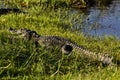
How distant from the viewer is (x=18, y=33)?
9.99 meters

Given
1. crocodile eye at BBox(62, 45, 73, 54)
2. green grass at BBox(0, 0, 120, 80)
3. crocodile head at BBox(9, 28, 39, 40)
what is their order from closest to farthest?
1. green grass at BBox(0, 0, 120, 80)
2. crocodile eye at BBox(62, 45, 73, 54)
3. crocodile head at BBox(9, 28, 39, 40)

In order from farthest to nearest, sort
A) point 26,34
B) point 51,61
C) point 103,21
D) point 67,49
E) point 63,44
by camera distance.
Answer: point 103,21
point 26,34
point 63,44
point 67,49
point 51,61

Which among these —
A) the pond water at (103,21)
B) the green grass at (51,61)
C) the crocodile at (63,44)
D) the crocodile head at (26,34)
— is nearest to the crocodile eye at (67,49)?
the crocodile at (63,44)

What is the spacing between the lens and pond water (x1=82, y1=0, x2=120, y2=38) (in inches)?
508

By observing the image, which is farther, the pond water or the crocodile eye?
the pond water

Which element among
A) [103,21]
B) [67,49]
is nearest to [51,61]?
[67,49]

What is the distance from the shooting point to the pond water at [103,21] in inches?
508

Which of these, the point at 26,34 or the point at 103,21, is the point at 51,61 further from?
the point at 103,21

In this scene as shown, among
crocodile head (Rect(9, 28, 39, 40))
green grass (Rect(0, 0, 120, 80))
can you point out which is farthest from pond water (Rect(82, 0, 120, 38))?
crocodile head (Rect(9, 28, 39, 40))

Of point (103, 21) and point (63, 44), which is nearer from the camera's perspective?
point (63, 44)

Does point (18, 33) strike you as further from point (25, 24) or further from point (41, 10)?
point (41, 10)

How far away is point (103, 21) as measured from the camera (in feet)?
47.4

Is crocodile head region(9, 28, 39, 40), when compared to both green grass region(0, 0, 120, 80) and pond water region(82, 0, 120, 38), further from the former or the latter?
pond water region(82, 0, 120, 38)

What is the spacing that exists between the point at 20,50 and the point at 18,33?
227 centimetres
